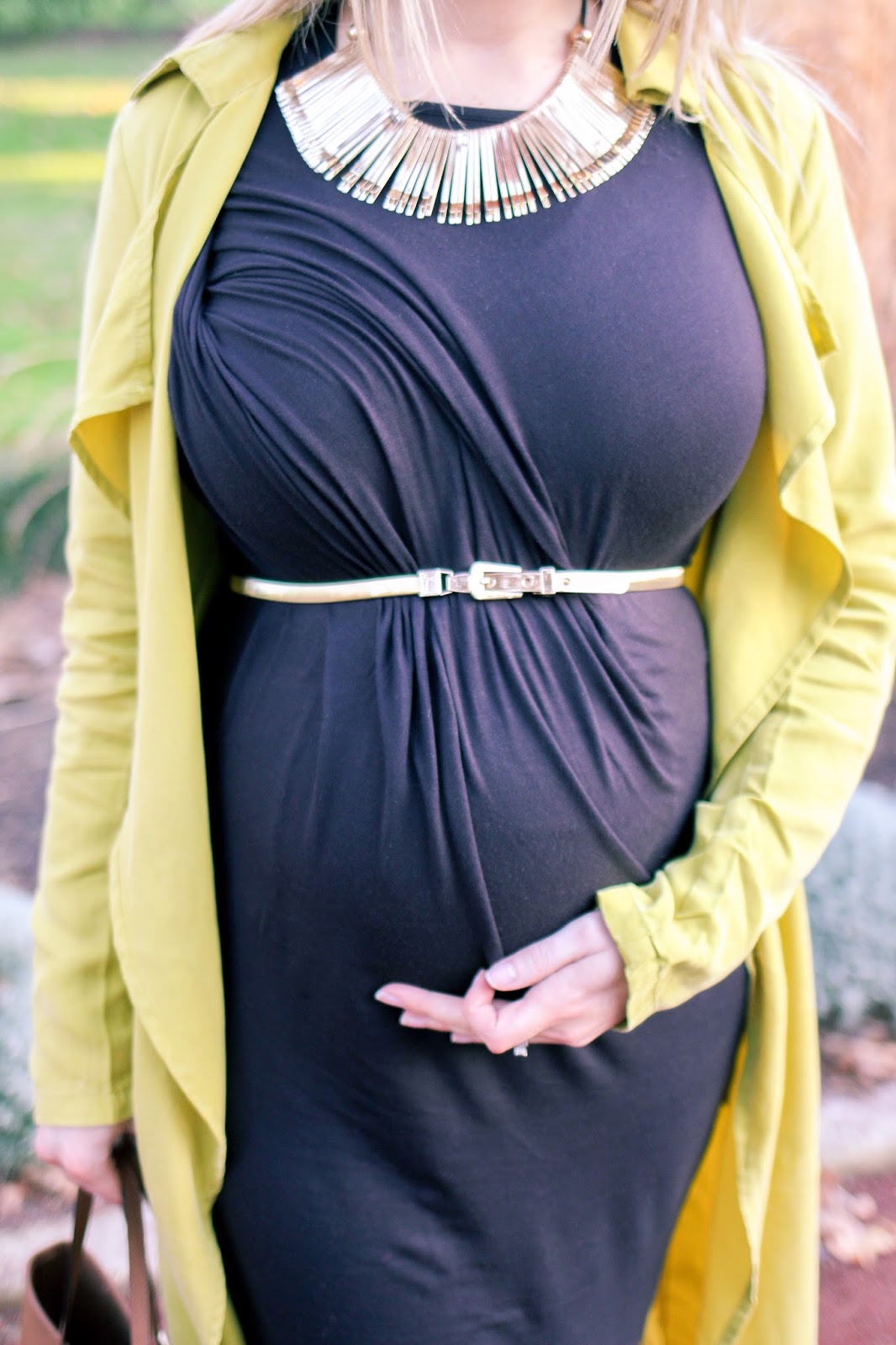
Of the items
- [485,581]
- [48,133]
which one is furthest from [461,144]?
[48,133]

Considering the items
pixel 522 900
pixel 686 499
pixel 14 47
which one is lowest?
pixel 522 900

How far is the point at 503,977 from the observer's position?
1.15 m

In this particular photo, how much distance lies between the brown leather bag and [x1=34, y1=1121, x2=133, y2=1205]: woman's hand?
1 cm

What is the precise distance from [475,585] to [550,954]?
1.24 feet

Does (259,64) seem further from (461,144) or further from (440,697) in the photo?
(440,697)

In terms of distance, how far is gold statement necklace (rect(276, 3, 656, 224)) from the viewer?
1.23 metres

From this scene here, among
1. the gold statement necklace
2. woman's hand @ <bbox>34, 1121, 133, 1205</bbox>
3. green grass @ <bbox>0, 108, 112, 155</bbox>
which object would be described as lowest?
woman's hand @ <bbox>34, 1121, 133, 1205</bbox>

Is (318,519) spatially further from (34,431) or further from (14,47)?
(14,47)

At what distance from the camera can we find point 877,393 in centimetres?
135

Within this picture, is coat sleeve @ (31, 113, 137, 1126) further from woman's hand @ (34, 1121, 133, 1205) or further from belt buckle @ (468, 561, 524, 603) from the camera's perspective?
belt buckle @ (468, 561, 524, 603)

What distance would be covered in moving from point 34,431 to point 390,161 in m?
2.30

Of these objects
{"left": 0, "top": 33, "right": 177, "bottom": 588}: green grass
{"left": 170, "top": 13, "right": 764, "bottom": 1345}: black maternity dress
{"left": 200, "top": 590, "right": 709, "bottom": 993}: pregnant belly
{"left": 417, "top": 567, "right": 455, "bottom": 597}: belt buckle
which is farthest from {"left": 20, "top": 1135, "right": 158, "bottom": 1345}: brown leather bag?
{"left": 0, "top": 33, "right": 177, "bottom": 588}: green grass

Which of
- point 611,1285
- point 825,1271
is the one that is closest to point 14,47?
point 611,1285

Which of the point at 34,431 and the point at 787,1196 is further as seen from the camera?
the point at 34,431
